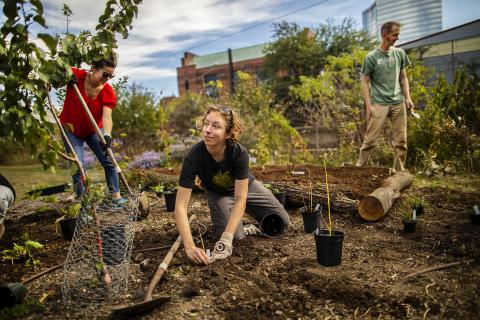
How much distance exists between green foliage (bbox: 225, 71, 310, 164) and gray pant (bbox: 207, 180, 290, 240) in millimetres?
3066

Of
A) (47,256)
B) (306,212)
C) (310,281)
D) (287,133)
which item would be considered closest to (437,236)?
(306,212)

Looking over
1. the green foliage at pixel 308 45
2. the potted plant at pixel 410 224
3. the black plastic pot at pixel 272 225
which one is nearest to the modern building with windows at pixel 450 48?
the potted plant at pixel 410 224

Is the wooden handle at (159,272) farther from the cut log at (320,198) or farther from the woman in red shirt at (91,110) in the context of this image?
the cut log at (320,198)

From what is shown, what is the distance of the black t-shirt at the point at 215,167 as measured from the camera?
278 cm

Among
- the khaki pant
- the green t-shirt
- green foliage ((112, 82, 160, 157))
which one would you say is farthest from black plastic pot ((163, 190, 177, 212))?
green foliage ((112, 82, 160, 157))

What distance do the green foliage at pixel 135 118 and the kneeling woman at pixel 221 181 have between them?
22.1 ft

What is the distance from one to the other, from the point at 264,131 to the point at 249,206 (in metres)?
6.13

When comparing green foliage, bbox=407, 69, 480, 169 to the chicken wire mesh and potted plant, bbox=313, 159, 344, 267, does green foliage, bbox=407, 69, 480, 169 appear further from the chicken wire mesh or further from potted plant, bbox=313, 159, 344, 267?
the chicken wire mesh

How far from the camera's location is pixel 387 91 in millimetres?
4996

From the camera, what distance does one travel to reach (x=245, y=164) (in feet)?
9.28

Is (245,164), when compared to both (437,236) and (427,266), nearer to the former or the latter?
(427,266)

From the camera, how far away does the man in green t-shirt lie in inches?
195

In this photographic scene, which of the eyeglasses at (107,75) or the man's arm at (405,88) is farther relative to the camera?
the man's arm at (405,88)

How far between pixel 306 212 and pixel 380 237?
2.15ft
